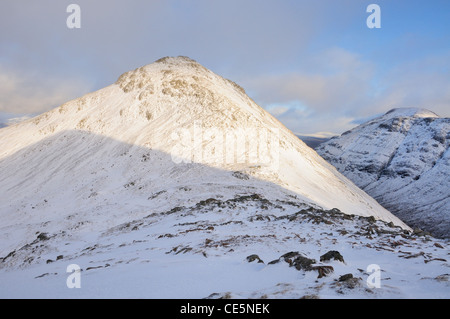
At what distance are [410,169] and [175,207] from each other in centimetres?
18045

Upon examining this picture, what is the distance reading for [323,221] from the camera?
564 inches

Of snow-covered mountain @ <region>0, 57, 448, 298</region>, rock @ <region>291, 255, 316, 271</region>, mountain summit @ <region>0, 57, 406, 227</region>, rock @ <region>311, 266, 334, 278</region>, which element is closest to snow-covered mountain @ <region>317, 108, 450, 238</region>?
mountain summit @ <region>0, 57, 406, 227</region>

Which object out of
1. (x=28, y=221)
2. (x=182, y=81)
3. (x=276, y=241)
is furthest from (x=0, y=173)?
(x=276, y=241)

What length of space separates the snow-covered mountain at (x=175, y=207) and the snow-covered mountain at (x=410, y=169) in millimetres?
116215

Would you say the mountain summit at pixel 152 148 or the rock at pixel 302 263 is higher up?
the mountain summit at pixel 152 148

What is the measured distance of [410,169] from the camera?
163000 millimetres

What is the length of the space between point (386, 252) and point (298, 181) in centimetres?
2980

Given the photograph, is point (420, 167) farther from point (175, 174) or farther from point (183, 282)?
point (183, 282)

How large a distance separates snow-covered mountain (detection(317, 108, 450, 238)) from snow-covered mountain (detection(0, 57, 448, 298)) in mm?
116215

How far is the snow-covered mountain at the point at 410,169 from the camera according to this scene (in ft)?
434

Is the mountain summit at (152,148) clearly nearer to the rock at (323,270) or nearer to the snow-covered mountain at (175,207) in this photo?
the snow-covered mountain at (175,207)

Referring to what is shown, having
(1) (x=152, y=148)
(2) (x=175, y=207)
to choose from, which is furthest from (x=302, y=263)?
(1) (x=152, y=148)

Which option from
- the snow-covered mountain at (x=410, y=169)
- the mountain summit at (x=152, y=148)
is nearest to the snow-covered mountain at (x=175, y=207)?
the mountain summit at (x=152, y=148)
